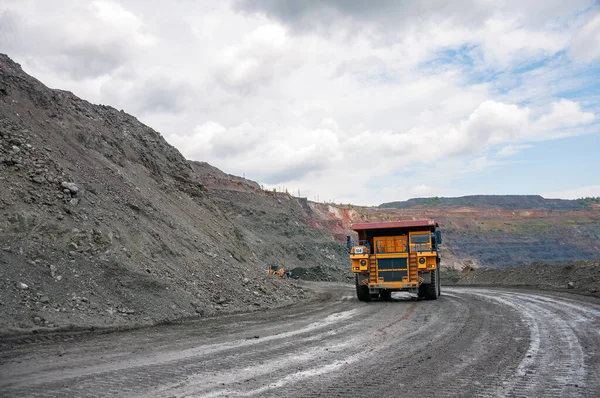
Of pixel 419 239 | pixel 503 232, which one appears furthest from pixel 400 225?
pixel 503 232

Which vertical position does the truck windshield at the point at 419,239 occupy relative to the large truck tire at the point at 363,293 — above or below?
above

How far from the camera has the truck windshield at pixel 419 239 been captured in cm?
1884

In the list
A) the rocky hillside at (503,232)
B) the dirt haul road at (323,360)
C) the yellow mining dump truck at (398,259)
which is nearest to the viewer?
the dirt haul road at (323,360)

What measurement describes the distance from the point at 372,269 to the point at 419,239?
214 centimetres

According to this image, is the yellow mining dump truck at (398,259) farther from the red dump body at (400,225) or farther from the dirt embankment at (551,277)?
the dirt embankment at (551,277)

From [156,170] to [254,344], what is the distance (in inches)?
656

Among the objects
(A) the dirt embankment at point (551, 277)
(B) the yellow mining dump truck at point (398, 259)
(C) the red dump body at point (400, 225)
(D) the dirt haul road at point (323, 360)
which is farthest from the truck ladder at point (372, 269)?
(A) the dirt embankment at point (551, 277)

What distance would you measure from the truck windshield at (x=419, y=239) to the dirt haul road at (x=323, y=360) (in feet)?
22.9

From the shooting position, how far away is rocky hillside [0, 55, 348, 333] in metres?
11.1

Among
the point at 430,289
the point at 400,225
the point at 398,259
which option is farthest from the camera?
the point at 400,225

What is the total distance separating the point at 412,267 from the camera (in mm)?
18469

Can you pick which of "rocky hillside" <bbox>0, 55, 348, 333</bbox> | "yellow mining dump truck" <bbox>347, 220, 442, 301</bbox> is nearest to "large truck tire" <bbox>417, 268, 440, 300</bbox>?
"yellow mining dump truck" <bbox>347, 220, 442, 301</bbox>

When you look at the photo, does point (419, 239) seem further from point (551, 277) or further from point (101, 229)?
point (551, 277)

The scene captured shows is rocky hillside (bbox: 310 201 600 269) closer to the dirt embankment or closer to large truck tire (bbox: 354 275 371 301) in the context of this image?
the dirt embankment
